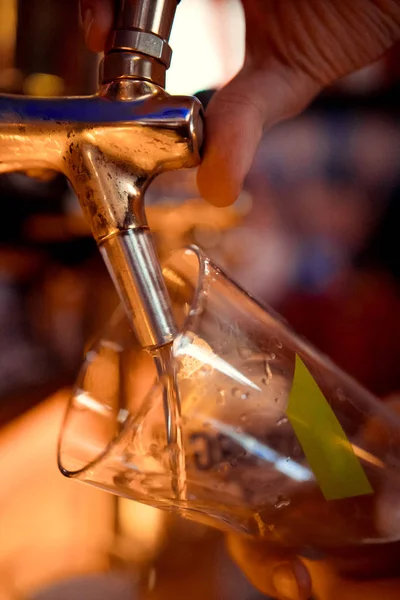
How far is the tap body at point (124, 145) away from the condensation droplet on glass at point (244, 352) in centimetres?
5

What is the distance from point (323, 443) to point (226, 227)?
2.92ft

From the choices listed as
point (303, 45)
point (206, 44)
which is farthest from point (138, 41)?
point (206, 44)

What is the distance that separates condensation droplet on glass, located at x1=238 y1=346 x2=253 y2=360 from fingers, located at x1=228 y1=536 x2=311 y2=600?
14 cm

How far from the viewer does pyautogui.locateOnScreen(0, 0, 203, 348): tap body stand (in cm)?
32

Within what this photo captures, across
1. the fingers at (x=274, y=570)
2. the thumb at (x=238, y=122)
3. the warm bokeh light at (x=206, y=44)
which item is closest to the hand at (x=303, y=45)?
the thumb at (x=238, y=122)

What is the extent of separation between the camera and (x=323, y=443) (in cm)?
36

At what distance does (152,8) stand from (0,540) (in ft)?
1.58

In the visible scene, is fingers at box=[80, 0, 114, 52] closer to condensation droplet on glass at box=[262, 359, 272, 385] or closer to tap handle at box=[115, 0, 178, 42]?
tap handle at box=[115, 0, 178, 42]

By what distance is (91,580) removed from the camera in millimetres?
490

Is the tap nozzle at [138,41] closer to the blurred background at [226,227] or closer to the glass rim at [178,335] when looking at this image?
the glass rim at [178,335]

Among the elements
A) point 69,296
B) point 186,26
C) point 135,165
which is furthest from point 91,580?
point 186,26

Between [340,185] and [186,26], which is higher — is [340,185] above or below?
below

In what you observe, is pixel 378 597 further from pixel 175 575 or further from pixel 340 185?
pixel 340 185

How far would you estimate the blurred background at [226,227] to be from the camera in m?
1.11
